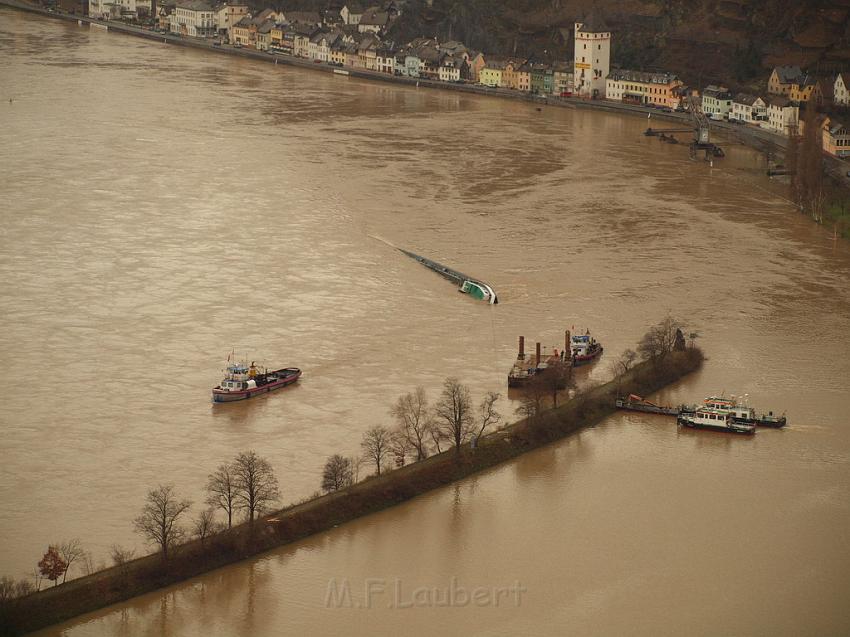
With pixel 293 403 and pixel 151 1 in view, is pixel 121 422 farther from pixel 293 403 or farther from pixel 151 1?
pixel 151 1

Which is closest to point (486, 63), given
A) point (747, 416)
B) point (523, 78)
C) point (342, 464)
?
point (523, 78)

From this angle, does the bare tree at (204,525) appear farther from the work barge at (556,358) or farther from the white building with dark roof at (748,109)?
the white building with dark roof at (748,109)

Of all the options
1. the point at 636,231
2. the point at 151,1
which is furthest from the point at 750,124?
the point at 151,1

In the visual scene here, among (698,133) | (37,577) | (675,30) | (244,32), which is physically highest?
(675,30)

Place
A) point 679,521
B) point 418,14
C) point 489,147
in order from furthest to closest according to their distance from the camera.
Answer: point 418,14 < point 489,147 < point 679,521

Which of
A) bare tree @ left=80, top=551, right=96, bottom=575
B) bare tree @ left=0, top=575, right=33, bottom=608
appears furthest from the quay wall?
bare tree @ left=0, top=575, right=33, bottom=608

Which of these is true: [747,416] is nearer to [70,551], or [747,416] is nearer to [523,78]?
[70,551]

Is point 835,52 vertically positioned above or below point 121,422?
above

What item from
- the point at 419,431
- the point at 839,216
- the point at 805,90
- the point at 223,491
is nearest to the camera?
the point at 223,491
